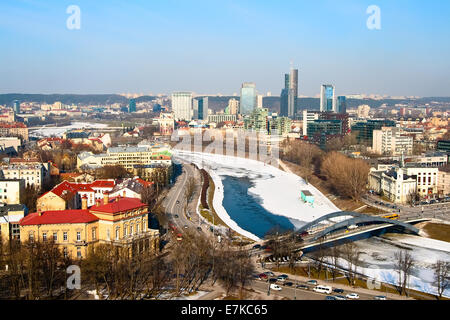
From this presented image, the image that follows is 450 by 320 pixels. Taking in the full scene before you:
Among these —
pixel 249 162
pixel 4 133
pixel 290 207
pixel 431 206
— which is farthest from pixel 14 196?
pixel 4 133

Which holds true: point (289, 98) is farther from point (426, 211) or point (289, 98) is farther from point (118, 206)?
point (118, 206)

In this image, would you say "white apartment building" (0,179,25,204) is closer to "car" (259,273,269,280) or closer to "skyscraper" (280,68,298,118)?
"car" (259,273,269,280)

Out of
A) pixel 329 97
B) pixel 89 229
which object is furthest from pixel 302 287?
pixel 329 97

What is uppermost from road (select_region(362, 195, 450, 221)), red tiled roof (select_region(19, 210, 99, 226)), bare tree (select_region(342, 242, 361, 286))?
red tiled roof (select_region(19, 210, 99, 226))

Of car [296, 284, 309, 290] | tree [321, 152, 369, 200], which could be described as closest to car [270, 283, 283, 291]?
car [296, 284, 309, 290]
